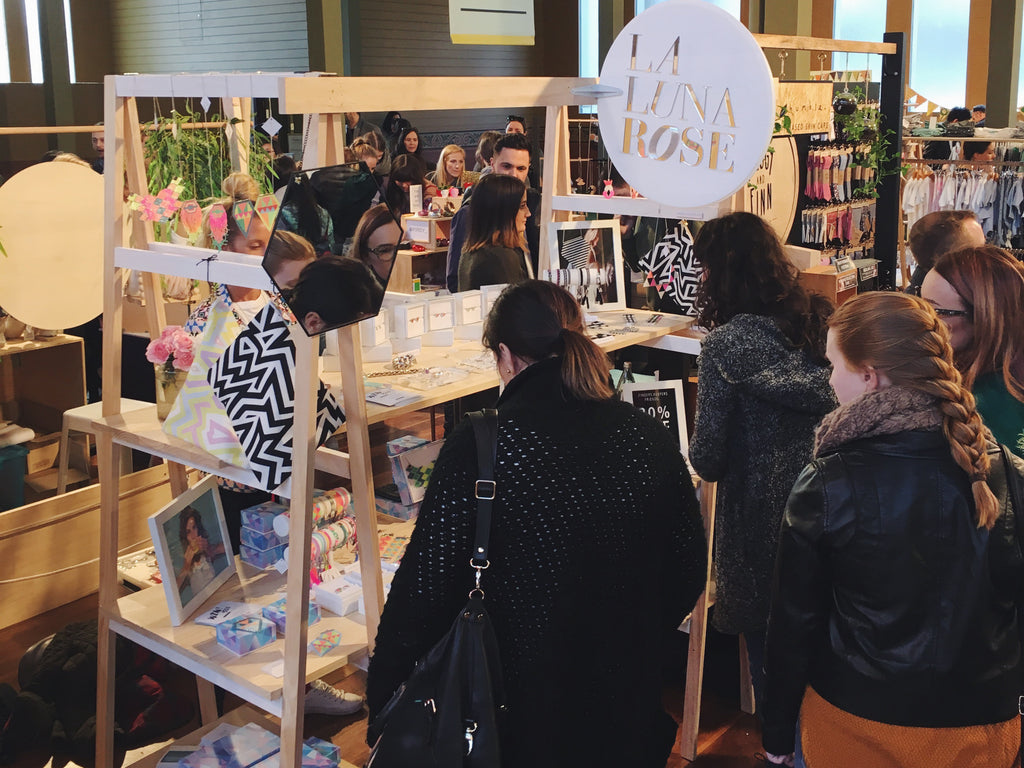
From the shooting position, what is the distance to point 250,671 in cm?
227

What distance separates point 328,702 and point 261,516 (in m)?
1.00

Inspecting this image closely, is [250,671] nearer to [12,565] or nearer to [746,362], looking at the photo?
[746,362]

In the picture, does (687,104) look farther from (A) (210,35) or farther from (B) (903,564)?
(A) (210,35)

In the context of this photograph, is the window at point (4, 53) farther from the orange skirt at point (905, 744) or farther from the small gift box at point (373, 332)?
the orange skirt at point (905, 744)

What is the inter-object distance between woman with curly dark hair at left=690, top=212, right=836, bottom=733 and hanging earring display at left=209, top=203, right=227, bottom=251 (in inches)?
Result: 46.7

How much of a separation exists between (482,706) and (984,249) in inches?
60.0

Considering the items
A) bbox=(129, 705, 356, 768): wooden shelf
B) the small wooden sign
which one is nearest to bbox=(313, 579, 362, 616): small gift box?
bbox=(129, 705, 356, 768): wooden shelf

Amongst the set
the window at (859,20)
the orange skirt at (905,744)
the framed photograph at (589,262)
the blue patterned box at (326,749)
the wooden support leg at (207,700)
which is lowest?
the wooden support leg at (207,700)

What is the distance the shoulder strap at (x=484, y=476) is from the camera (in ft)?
5.46

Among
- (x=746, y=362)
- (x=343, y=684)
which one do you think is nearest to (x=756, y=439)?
(x=746, y=362)

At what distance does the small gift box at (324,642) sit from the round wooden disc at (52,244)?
2235 mm

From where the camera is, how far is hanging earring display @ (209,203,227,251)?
2266 mm

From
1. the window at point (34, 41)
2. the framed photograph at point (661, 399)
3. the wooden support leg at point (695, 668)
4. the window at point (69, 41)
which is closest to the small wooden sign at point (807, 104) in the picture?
the framed photograph at point (661, 399)

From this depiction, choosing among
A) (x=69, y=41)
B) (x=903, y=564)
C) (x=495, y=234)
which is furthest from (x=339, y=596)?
(x=69, y=41)
